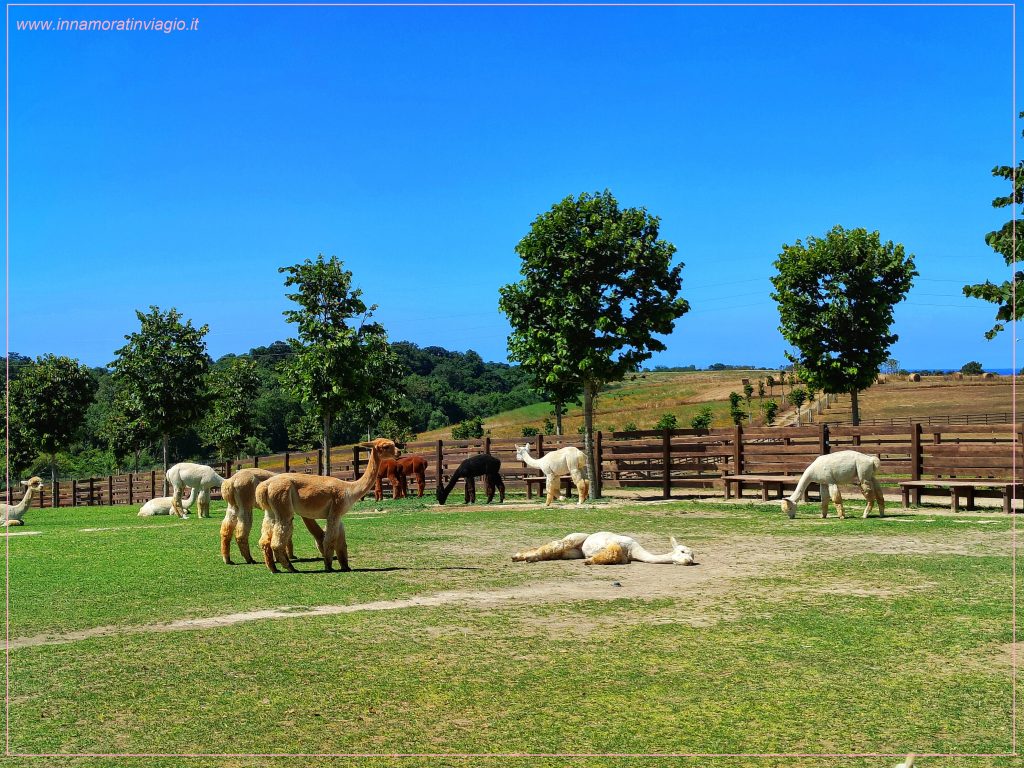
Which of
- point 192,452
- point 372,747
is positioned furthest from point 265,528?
point 192,452

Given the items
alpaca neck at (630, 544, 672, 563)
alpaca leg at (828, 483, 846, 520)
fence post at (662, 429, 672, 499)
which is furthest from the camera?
fence post at (662, 429, 672, 499)

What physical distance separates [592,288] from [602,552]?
615 inches

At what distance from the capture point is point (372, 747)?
5332 millimetres

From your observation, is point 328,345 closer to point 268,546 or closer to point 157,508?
point 157,508

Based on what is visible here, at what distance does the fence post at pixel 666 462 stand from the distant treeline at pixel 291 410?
509 inches

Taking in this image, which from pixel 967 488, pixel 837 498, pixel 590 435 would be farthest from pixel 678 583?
pixel 590 435

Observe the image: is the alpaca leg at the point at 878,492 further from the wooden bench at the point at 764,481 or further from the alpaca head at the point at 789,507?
the wooden bench at the point at 764,481

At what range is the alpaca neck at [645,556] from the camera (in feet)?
41.6

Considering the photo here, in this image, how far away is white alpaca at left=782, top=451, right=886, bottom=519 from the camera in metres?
18.7

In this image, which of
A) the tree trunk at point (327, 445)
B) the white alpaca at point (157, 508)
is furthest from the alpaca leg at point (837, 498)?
the white alpaca at point (157, 508)

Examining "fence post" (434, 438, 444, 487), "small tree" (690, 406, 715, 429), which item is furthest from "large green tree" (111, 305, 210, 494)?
"small tree" (690, 406, 715, 429)

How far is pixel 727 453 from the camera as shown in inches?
1077

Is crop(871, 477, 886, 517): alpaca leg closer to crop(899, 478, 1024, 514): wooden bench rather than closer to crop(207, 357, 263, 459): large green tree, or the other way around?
crop(899, 478, 1024, 514): wooden bench

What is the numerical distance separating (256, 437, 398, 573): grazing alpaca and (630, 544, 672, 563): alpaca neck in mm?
3865
